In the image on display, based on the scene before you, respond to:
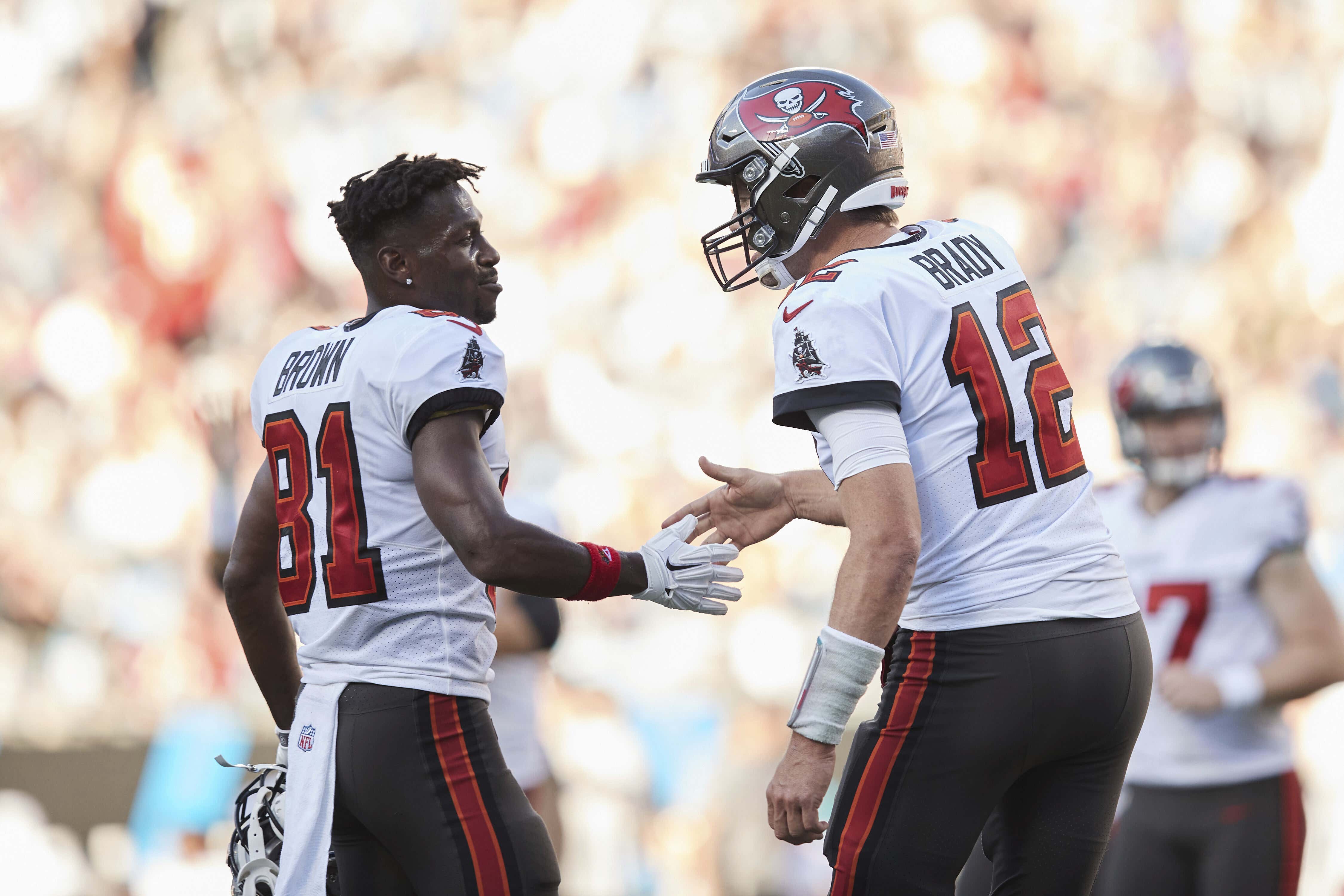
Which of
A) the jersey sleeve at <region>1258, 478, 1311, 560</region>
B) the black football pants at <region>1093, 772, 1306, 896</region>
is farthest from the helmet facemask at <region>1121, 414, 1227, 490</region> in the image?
the black football pants at <region>1093, 772, 1306, 896</region>

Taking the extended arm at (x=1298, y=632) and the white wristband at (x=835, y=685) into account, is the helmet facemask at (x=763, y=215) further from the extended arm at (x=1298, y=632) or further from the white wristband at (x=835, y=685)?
the extended arm at (x=1298, y=632)

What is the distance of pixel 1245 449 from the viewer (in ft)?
30.1

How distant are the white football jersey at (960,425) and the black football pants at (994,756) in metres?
0.06

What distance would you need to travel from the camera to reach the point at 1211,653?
12.5 ft

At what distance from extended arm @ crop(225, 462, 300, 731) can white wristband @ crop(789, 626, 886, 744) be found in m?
1.19

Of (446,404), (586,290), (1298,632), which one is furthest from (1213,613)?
(586,290)

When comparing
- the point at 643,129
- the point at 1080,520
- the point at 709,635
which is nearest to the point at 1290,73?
the point at 643,129

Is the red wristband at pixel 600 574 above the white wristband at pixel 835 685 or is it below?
above

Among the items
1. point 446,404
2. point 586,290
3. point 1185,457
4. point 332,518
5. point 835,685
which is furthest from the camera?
point 586,290

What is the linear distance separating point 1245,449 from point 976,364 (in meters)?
7.57

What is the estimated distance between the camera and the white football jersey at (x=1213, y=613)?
370 cm

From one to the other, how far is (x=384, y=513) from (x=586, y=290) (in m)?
7.29

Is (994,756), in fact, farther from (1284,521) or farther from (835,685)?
(1284,521)

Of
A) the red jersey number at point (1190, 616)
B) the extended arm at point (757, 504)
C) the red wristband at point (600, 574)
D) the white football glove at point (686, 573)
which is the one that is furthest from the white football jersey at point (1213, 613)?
the red wristband at point (600, 574)
